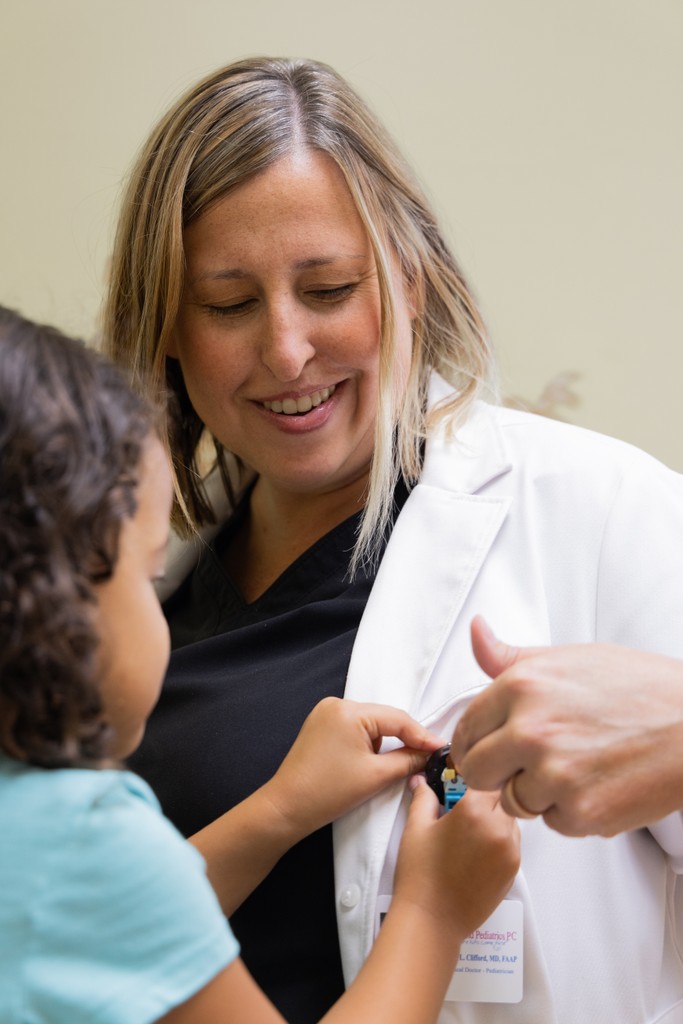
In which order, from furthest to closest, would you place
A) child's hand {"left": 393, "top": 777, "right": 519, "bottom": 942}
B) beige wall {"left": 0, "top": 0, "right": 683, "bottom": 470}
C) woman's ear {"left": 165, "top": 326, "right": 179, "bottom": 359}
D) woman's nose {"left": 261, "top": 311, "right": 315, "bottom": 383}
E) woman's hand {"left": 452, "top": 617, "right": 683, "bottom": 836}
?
beige wall {"left": 0, "top": 0, "right": 683, "bottom": 470}, woman's ear {"left": 165, "top": 326, "right": 179, "bottom": 359}, woman's nose {"left": 261, "top": 311, "right": 315, "bottom": 383}, child's hand {"left": 393, "top": 777, "right": 519, "bottom": 942}, woman's hand {"left": 452, "top": 617, "right": 683, "bottom": 836}

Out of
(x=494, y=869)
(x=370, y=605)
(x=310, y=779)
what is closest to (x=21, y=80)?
(x=370, y=605)

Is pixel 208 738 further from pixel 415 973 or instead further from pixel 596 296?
pixel 596 296

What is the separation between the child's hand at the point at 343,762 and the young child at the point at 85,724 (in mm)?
317

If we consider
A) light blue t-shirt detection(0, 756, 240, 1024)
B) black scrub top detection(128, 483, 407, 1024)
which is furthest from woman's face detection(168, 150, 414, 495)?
light blue t-shirt detection(0, 756, 240, 1024)

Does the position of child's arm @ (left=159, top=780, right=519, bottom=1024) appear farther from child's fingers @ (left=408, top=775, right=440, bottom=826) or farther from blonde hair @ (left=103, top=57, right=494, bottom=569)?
blonde hair @ (left=103, top=57, right=494, bottom=569)

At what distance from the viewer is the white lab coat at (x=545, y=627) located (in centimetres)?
111

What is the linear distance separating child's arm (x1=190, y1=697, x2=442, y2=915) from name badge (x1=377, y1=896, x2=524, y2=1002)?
0.10 meters

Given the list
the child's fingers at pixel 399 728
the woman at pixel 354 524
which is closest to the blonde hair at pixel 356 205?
the woman at pixel 354 524

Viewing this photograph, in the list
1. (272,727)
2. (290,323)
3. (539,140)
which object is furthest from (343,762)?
(539,140)

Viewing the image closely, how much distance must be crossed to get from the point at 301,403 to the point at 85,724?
712 mm

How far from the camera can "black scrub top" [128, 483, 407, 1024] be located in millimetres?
1149

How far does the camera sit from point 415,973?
0.95 m

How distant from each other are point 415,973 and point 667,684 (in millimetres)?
300

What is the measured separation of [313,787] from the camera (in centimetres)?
110
